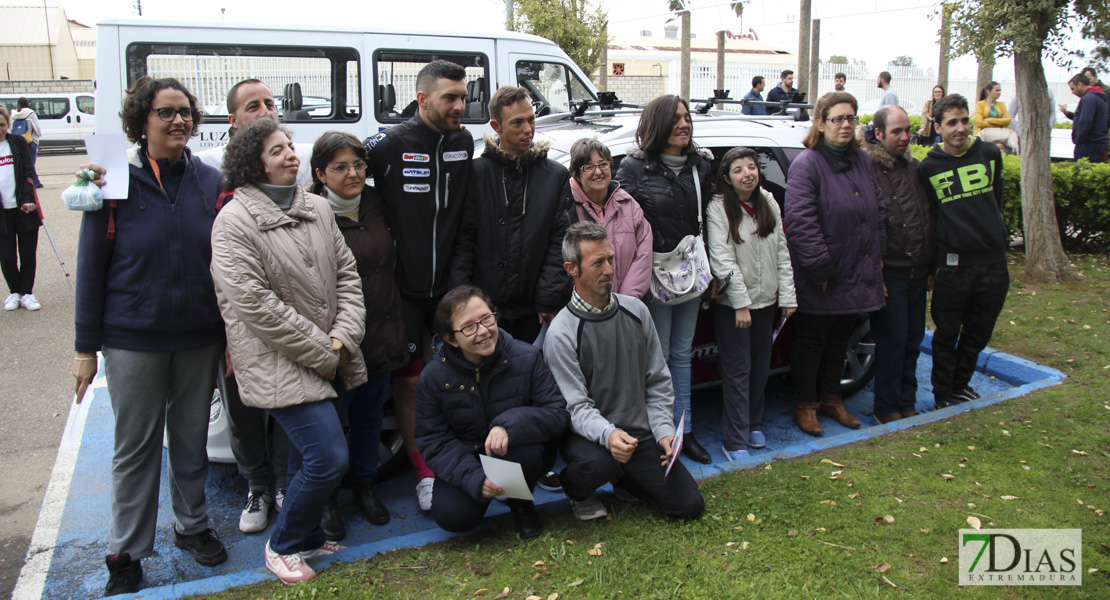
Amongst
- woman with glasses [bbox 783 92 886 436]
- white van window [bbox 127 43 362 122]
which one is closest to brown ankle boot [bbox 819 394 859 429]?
woman with glasses [bbox 783 92 886 436]

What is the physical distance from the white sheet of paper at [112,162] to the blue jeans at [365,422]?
126cm

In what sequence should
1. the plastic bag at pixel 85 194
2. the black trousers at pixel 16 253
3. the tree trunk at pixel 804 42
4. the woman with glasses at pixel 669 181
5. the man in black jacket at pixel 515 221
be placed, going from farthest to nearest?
1. the tree trunk at pixel 804 42
2. the black trousers at pixel 16 253
3. the woman with glasses at pixel 669 181
4. the man in black jacket at pixel 515 221
5. the plastic bag at pixel 85 194

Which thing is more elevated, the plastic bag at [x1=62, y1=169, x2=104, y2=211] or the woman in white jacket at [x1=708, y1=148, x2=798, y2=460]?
the plastic bag at [x1=62, y1=169, x2=104, y2=211]

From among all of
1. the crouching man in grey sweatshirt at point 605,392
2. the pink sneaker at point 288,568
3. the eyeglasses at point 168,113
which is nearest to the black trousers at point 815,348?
the crouching man in grey sweatshirt at point 605,392

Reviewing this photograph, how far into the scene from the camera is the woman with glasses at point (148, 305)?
316cm

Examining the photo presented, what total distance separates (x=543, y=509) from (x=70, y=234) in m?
11.4

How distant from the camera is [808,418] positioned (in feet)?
16.4

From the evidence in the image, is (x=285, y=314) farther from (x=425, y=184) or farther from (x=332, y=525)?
(x=332, y=525)

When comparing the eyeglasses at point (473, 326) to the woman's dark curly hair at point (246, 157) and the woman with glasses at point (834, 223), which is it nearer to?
the woman's dark curly hair at point (246, 157)

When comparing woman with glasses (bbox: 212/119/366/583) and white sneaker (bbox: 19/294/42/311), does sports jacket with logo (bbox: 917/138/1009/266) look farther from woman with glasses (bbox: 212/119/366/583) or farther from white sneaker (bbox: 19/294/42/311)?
white sneaker (bbox: 19/294/42/311)

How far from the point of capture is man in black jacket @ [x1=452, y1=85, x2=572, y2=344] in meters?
3.93

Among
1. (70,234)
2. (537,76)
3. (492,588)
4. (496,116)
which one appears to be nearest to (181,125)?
(496,116)

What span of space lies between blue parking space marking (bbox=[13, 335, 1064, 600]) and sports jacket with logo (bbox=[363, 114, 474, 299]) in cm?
120

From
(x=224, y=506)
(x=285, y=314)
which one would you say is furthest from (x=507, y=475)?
(x=224, y=506)
